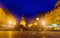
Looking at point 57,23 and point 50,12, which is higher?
point 50,12

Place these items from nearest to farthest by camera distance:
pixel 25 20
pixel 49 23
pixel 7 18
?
pixel 49 23, pixel 25 20, pixel 7 18

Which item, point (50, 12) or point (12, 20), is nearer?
point (50, 12)

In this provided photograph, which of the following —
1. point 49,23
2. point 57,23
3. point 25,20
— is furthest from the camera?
point 25,20

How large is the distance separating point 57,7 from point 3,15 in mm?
26728

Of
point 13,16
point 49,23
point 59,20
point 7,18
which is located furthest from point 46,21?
point 7,18

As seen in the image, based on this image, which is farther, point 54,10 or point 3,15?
point 3,15

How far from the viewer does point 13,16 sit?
89.0 metres

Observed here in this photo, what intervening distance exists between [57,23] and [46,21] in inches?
272

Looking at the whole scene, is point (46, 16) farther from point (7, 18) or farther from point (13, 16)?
point (7, 18)

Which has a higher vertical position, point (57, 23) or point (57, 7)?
point (57, 7)

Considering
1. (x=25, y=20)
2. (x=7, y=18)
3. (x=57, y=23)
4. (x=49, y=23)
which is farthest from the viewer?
(x=7, y=18)

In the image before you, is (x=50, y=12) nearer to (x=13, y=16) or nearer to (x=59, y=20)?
(x=59, y=20)

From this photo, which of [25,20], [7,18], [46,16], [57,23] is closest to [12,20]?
[7,18]

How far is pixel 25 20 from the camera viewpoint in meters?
88.1
